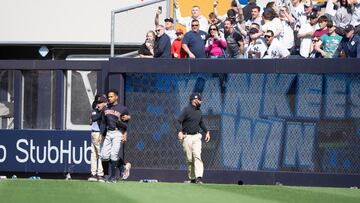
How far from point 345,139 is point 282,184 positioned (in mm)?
1481

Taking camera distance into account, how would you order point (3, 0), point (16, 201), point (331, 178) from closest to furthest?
point (16, 201) < point (331, 178) < point (3, 0)

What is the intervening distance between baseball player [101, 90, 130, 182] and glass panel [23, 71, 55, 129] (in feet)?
9.13

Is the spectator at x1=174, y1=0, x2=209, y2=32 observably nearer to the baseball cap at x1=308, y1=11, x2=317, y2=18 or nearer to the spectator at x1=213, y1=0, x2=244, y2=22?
the spectator at x1=213, y1=0, x2=244, y2=22

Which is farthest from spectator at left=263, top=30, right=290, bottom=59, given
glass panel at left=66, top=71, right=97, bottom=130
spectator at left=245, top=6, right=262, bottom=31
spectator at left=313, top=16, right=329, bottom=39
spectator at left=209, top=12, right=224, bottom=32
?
glass panel at left=66, top=71, right=97, bottom=130

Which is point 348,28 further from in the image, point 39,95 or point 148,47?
point 39,95

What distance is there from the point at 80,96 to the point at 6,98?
1644 millimetres

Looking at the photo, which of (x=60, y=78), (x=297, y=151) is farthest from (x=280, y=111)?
(x=60, y=78)

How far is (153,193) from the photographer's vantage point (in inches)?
693

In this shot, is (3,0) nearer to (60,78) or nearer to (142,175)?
(60,78)

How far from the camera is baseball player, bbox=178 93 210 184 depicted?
2116 centimetres

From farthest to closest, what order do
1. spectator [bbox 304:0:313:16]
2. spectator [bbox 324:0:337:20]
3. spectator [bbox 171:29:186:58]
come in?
1. spectator [bbox 171:29:186:58]
2. spectator [bbox 304:0:313:16]
3. spectator [bbox 324:0:337:20]

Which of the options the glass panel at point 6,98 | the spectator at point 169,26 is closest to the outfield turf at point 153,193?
the glass panel at point 6,98

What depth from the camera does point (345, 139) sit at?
70.4ft

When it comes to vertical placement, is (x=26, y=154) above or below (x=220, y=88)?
below
